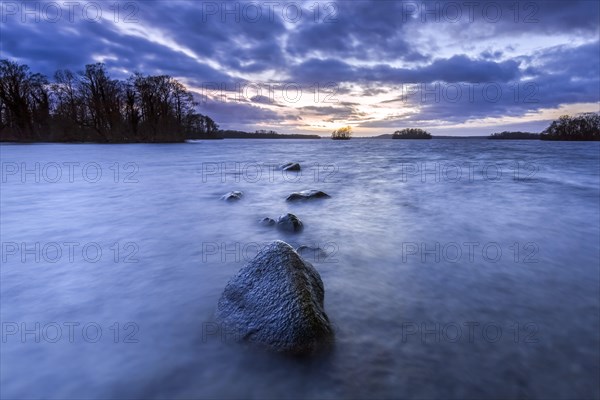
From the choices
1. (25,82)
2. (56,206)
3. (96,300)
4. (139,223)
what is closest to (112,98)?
(25,82)

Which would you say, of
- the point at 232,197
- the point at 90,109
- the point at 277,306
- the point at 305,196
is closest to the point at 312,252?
the point at 277,306

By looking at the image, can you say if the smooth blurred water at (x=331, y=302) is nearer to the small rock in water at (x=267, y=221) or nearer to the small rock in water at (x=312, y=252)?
the small rock in water at (x=312, y=252)

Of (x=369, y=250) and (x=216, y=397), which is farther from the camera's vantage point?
(x=369, y=250)

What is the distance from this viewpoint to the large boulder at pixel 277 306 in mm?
2627

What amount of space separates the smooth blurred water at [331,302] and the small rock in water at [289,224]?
295 millimetres

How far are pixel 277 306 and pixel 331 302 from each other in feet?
3.12

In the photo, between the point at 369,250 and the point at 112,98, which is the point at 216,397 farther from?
the point at 112,98

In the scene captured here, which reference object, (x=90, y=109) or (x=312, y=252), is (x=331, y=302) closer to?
(x=312, y=252)

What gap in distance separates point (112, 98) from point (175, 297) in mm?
50154

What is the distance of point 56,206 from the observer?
8.80 metres

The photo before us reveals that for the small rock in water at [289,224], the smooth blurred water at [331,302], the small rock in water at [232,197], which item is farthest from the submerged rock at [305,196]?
the small rock in water at [289,224]

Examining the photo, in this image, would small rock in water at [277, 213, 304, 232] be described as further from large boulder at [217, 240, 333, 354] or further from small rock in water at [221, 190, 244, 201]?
small rock in water at [221, 190, 244, 201]

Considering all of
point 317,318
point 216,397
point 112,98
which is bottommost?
point 216,397

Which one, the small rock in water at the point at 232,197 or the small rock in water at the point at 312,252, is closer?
the small rock in water at the point at 312,252
